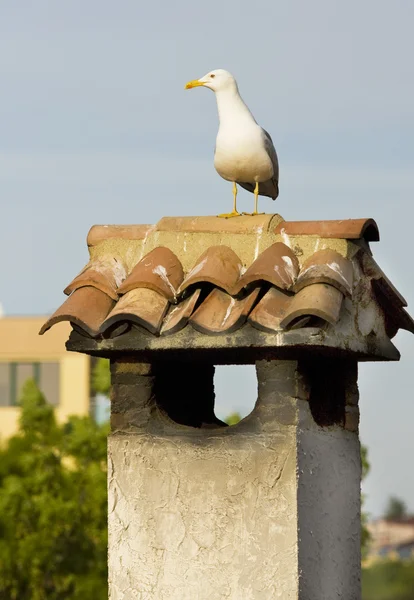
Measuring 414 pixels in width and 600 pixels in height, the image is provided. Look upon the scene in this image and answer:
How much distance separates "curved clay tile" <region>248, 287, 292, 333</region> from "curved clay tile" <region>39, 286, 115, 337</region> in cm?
69

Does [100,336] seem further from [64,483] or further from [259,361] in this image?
[64,483]

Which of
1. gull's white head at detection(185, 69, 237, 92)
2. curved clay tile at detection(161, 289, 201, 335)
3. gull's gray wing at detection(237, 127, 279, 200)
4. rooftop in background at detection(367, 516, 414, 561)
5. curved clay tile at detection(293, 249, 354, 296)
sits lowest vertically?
rooftop in background at detection(367, 516, 414, 561)

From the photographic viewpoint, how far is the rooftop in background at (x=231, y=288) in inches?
241

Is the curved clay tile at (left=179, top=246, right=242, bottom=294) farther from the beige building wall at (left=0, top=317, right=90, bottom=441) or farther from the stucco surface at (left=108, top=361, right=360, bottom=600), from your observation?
the beige building wall at (left=0, top=317, right=90, bottom=441)

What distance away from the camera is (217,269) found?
6.33 meters

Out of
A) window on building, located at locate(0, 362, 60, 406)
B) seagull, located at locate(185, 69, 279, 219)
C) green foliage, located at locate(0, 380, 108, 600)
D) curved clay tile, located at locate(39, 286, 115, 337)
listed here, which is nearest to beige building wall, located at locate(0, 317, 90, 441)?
window on building, located at locate(0, 362, 60, 406)

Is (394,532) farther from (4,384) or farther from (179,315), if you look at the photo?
(179,315)

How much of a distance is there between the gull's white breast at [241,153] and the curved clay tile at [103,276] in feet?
2.83

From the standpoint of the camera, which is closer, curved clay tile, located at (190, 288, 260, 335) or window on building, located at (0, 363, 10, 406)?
curved clay tile, located at (190, 288, 260, 335)

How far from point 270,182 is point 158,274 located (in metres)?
1.34

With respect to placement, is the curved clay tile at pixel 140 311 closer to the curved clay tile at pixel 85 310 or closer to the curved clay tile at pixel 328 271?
the curved clay tile at pixel 85 310

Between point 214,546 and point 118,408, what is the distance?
2.52 feet

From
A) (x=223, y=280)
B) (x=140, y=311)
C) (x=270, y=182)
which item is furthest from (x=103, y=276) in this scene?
(x=270, y=182)

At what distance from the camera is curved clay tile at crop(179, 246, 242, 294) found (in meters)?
6.26
